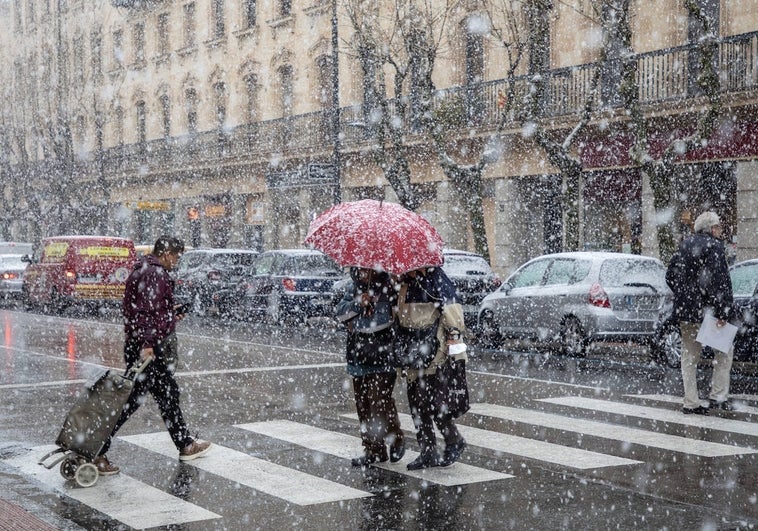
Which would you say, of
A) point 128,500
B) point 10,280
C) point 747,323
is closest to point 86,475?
point 128,500

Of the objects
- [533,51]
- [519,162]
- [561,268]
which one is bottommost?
[561,268]

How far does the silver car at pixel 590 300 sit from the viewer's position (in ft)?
51.8

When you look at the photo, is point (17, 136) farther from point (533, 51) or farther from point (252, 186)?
point (533, 51)

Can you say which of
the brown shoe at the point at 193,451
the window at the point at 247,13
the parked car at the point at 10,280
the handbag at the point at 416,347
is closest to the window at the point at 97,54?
the window at the point at 247,13

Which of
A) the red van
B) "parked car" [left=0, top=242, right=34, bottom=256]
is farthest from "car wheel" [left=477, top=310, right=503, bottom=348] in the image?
"parked car" [left=0, top=242, right=34, bottom=256]

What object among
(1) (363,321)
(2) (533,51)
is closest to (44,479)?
(1) (363,321)

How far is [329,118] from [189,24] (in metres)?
12.0

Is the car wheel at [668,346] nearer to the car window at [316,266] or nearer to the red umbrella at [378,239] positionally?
the red umbrella at [378,239]

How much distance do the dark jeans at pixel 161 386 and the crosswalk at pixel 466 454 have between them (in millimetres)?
287

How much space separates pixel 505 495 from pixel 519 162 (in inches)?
871

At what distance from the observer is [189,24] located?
44594 mm

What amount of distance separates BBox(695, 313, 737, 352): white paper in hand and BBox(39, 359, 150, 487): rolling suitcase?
Result: 5.46 m

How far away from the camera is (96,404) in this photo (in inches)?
293

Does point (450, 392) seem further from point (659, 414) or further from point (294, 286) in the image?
point (294, 286)
